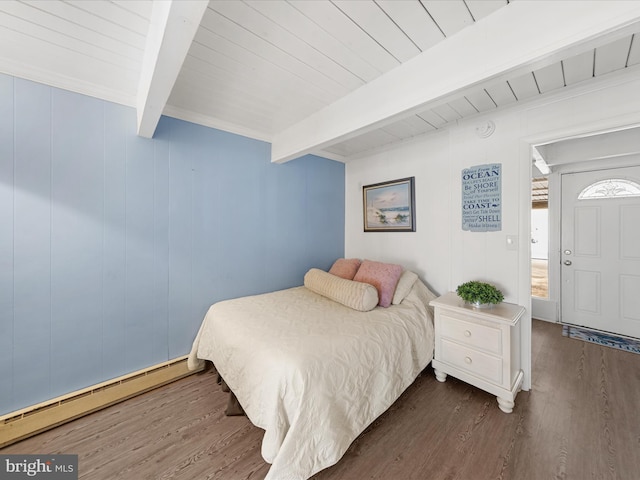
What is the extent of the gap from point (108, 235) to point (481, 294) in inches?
113

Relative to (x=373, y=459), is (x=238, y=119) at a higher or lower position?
higher

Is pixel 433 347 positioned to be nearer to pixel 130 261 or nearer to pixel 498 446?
pixel 498 446

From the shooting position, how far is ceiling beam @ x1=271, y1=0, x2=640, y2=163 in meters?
0.93

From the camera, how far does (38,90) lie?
62.6 inches

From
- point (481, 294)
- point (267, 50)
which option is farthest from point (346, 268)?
point (267, 50)

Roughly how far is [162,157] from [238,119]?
750 mm

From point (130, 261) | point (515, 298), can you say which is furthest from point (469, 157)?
point (130, 261)

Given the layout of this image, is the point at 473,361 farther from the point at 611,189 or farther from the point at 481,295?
the point at 611,189

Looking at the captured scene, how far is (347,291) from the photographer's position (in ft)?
7.20

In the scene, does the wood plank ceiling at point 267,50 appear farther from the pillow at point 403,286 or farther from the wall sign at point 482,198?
the pillow at point 403,286

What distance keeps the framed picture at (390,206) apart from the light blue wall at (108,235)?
1.32m

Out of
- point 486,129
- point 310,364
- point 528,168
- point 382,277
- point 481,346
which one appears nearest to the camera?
point 310,364

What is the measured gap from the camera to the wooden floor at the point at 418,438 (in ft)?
4.38

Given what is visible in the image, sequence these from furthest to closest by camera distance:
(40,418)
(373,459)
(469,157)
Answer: (469,157)
(40,418)
(373,459)
